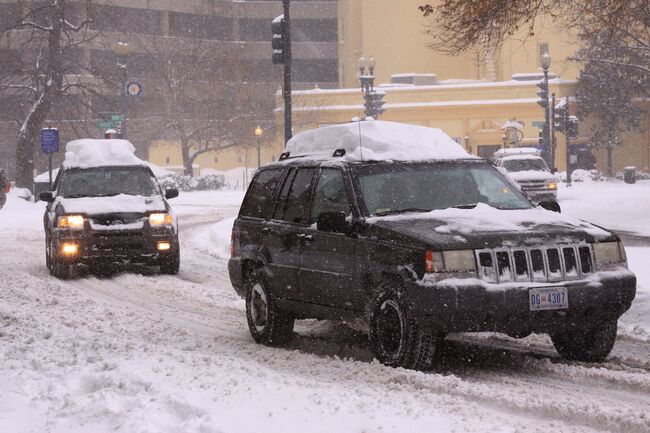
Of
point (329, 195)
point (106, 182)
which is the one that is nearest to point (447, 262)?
point (329, 195)

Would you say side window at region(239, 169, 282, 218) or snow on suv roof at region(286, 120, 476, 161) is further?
side window at region(239, 169, 282, 218)

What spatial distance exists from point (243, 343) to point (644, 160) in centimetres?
6825

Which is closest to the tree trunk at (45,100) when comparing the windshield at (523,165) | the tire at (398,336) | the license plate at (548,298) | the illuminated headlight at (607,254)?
the windshield at (523,165)

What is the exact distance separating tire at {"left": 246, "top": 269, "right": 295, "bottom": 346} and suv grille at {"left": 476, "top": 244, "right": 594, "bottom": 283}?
8.25ft

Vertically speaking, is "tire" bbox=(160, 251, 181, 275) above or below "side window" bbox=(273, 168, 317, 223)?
below

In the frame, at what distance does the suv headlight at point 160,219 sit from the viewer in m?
16.5

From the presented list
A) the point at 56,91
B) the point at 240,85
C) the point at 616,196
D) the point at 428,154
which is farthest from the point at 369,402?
the point at 240,85

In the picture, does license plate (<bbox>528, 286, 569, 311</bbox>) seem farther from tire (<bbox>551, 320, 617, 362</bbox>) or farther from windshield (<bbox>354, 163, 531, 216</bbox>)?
windshield (<bbox>354, 163, 531, 216</bbox>)

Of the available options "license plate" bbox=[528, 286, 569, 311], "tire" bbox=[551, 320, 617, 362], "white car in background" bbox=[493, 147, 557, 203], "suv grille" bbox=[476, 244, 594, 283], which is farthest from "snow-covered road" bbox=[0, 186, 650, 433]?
"white car in background" bbox=[493, 147, 557, 203]

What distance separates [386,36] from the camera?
83812 millimetres

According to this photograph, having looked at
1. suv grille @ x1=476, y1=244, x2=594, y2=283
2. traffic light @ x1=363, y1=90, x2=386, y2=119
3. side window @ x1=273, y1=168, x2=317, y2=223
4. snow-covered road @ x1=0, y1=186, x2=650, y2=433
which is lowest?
snow-covered road @ x1=0, y1=186, x2=650, y2=433

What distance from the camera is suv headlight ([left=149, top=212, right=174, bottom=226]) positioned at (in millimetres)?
16506

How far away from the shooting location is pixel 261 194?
1087 cm

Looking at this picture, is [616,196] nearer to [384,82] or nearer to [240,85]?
[240,85]
